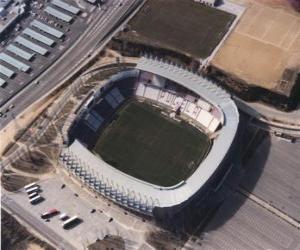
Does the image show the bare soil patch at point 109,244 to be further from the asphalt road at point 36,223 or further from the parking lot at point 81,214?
the asphalt road at point 36,223

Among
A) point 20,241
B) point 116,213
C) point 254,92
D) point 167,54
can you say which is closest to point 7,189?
point 20,241

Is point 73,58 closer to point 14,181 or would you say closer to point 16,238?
point 14,181

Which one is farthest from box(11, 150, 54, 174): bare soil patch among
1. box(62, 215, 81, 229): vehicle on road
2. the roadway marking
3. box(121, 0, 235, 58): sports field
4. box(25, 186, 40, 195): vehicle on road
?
the roadway marking

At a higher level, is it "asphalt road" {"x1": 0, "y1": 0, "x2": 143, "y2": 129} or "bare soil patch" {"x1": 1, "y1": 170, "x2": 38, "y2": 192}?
"asphalt road" {"x1": 0, "y1": 0, "x2": 143, "y2": 129}

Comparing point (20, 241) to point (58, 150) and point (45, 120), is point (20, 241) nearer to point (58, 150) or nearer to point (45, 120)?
point (58, 150)

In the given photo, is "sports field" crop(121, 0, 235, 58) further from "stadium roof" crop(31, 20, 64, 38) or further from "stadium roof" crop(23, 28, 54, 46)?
"stadium roof" crop(23, 28, 54, 46)

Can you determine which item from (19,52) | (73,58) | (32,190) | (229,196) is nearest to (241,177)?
(229,196)

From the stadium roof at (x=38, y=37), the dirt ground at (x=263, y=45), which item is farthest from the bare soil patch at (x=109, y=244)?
the stadium roof at (x=38, y=37)
